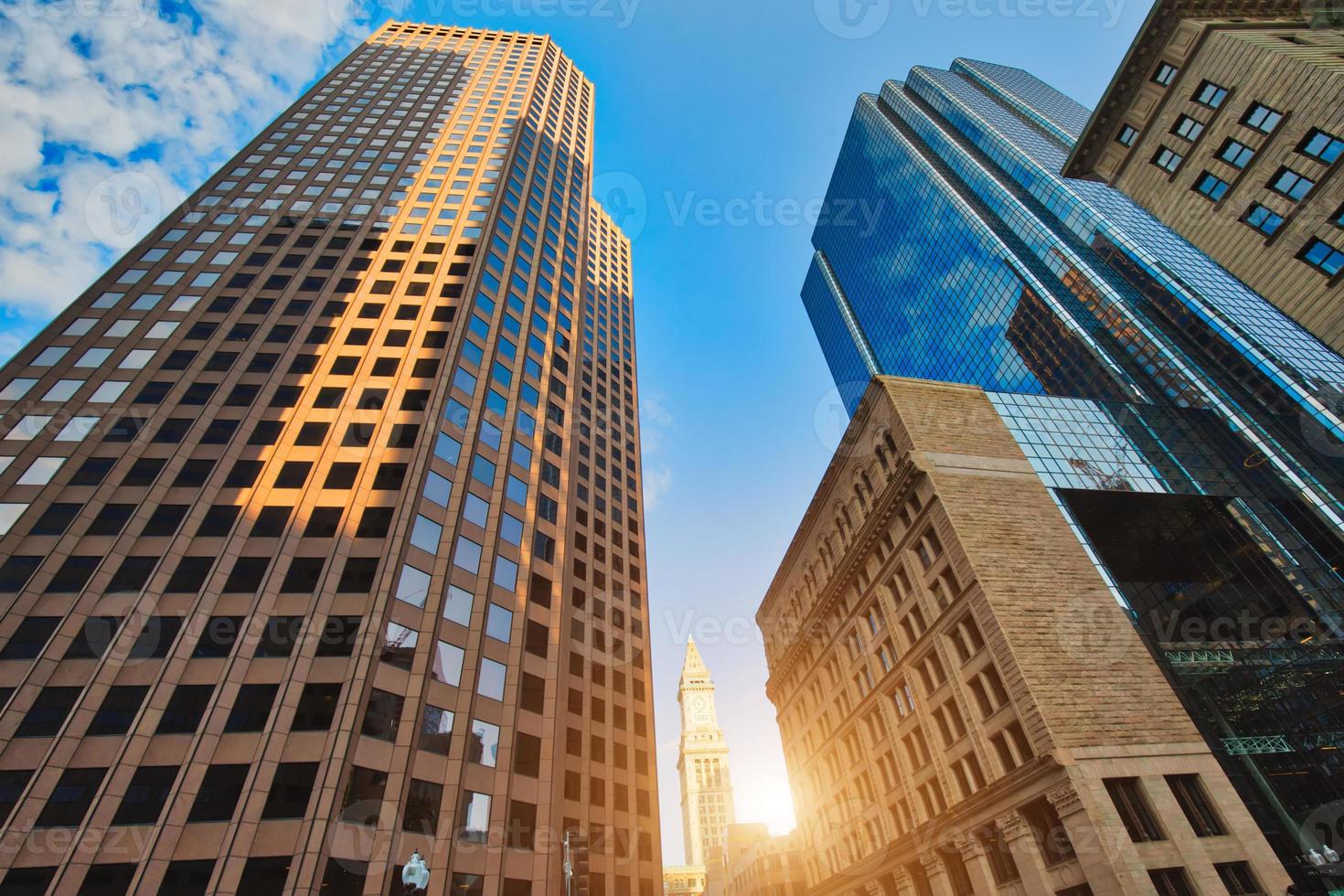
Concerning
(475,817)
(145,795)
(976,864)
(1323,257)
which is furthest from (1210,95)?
(145,795)

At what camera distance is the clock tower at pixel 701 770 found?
14275 centimetres

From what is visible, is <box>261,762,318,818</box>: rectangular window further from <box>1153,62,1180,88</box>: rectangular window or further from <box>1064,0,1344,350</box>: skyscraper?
<box>1153,62,1180,88</box>: rectangular window

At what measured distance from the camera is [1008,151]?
344 feet

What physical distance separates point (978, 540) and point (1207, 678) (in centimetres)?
1380

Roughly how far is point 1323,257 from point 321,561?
1794 inches

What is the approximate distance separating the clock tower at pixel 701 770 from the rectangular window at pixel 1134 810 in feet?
420

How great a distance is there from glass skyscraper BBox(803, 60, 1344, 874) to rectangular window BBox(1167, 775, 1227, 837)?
237 inches

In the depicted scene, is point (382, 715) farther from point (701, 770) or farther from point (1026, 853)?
point (701, 770)

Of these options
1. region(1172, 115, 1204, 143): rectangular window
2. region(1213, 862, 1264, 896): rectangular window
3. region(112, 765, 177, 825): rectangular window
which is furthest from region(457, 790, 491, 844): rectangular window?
region(1172, 115, 1204, 143): rectangular window

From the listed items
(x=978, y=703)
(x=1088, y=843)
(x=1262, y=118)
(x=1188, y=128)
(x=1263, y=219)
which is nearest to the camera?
(x=1262, y=118)

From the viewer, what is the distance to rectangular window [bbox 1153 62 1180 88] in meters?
28.1

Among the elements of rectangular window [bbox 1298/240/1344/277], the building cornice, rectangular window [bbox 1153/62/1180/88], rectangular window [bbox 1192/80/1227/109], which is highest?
the building cornice

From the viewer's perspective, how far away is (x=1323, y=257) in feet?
77.5

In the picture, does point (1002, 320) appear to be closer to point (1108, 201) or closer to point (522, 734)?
point (1108, 201)
